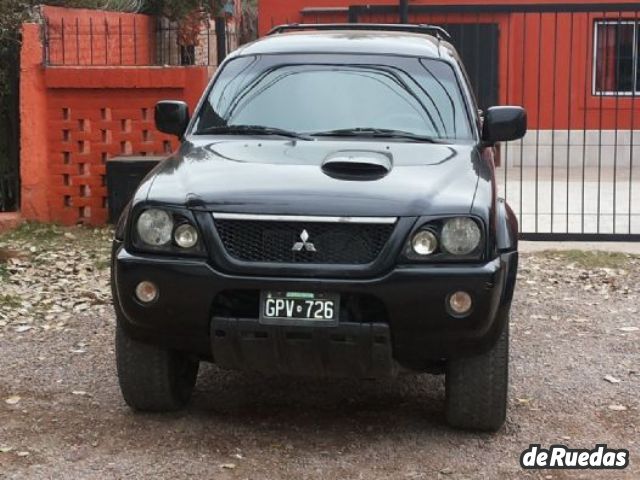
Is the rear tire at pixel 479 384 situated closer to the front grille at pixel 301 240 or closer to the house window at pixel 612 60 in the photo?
the front grille at pixel 301 240

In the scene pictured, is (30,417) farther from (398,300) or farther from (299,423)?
(398,300)

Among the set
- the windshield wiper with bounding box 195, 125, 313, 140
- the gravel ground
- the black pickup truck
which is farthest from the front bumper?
the windshield wiper with bounding box 195, 125, 313, 140

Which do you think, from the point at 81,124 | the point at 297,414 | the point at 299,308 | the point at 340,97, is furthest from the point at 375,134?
the point at 81,124

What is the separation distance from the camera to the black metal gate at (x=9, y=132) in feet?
36.0

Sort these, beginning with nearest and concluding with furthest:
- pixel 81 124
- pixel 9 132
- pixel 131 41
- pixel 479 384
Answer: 1. pixel 479 384
2. pixel 81 124
3. pixel 9 132
4. pixel 131 41

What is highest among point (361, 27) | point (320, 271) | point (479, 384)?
point (361, 27)

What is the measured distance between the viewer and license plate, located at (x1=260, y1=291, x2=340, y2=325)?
4547 millimetres

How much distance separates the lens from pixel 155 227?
15.6 feet

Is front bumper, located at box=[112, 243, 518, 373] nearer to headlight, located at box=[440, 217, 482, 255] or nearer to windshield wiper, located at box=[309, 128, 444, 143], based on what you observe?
headlight, located at box=[440, 217, 482, 255]

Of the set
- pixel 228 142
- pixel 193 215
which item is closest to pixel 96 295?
pixel 228 142

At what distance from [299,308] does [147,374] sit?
94 cm

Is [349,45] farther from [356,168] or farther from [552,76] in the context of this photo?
[552,76]

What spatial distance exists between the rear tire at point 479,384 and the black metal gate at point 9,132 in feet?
23.7

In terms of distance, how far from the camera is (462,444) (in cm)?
495
